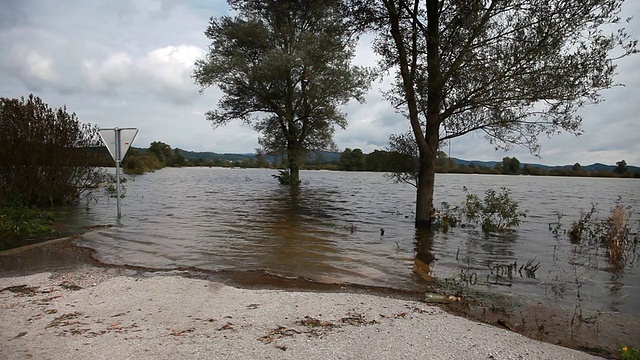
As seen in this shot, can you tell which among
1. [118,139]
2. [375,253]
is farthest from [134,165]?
[375,253]

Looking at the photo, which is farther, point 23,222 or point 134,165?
point 134,165

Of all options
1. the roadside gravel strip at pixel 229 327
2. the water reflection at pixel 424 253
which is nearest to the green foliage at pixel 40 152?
the roadside gravel strip at pixel 229 327

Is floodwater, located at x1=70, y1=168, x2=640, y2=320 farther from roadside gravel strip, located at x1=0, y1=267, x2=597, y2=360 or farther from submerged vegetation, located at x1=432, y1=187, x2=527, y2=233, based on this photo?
roadside gravel strip, located at x1=0, y1=267, x2=597, y2=360

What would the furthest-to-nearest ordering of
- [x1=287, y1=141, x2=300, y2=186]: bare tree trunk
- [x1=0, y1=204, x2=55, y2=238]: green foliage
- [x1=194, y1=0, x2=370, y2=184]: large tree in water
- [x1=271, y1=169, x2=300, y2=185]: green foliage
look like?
[x1=271, y1=169, x2=300, y2=185]: green foliage < [x1=287, y1=141, x2=300, y2=186]: bare tree trunk < [x1=194, y1=0, x2=370, y2=184]: large tree in water < [x1=0, y1=204, x2=55, y2=238]: green foliage

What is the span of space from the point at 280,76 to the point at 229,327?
27.7 meters

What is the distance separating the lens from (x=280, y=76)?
30391mm

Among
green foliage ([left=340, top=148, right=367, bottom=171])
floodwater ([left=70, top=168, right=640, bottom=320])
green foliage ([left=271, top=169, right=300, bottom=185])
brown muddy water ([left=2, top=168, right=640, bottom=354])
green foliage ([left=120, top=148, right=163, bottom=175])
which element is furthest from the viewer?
green foliage ([left=340, top=148, right=367, bottom=171])

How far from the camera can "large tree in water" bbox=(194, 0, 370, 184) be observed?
29.7 meters

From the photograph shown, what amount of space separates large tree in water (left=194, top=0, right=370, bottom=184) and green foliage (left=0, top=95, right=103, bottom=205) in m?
15.2

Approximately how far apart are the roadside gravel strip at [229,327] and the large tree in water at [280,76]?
24176 mm

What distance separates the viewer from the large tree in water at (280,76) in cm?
2967

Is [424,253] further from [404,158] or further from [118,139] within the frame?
[118,139]

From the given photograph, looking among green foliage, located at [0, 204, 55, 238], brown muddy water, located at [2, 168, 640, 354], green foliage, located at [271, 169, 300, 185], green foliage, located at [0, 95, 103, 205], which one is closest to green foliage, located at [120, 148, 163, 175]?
green foliage, located at [271, 169, 300, 185]

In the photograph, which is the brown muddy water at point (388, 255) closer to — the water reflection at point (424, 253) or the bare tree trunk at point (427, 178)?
the water reflection at point (424, 253)
